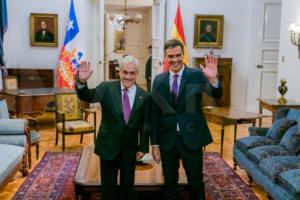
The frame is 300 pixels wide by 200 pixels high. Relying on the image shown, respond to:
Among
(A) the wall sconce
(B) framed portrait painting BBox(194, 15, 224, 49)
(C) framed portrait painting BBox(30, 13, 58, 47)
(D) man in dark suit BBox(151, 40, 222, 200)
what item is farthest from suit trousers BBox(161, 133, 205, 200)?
(C) framed portrait painting BBox(30, 13, 58, 47)

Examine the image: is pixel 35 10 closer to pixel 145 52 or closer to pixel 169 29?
pixel 169 29

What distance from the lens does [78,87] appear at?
8.73ft

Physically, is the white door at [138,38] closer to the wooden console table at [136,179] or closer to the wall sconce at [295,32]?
the wall sconce at [295,32]

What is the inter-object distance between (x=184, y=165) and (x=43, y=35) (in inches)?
268

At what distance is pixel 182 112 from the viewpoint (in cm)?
284

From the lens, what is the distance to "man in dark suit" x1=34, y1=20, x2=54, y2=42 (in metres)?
8.74

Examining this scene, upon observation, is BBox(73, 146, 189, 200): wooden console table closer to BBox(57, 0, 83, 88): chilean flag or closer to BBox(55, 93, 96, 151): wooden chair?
BBox(55, 93, 96, 151): wooden chair

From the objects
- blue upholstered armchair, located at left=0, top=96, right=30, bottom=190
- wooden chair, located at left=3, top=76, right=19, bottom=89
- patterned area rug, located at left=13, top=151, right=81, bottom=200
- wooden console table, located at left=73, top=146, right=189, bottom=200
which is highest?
wooden chair, located at left=3, top=76, right=19, bottom=89

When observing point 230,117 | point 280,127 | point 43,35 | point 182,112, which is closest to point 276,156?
point 280,127

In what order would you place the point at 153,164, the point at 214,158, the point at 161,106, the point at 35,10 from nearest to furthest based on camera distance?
the point at 161,106 → the point at 153,164 → the point at 214,158 → the point at 35,10

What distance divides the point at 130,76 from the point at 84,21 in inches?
259

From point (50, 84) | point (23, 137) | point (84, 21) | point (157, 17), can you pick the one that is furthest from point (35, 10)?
point (23, 137)

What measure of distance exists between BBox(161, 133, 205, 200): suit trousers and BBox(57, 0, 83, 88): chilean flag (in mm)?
5904

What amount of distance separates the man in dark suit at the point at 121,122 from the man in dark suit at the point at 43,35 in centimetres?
647
